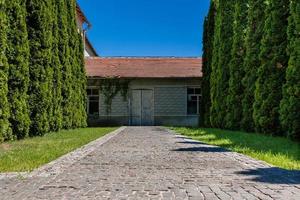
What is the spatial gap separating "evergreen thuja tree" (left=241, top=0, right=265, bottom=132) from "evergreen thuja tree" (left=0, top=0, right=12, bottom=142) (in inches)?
349

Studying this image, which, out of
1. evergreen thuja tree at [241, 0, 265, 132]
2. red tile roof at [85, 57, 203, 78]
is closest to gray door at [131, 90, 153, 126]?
red tile roof at [85, 57, 203, 78]

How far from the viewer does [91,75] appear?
30.9 metres

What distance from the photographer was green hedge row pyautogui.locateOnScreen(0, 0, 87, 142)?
13.1 meters

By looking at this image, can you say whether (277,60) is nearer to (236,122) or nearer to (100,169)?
(236,122)

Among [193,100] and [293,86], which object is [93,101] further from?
[293,86]

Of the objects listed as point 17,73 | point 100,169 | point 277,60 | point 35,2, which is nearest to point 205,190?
point 100,169

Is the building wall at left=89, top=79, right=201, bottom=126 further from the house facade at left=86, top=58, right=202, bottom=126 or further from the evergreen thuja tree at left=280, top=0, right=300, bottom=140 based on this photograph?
the evergreen thuja tree at left=280, top=0, right=300, bottom=140

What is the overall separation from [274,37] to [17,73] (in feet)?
26.4

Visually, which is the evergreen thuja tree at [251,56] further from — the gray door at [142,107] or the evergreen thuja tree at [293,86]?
the gray door at [142,107]

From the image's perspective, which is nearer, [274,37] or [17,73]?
[17,73]

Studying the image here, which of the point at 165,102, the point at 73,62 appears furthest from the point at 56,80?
the point at 165,102

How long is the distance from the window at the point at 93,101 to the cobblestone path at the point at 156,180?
23099mm

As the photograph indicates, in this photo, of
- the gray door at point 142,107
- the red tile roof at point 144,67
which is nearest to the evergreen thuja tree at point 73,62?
the red tile roof at point 144,67

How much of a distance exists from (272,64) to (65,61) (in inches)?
383
